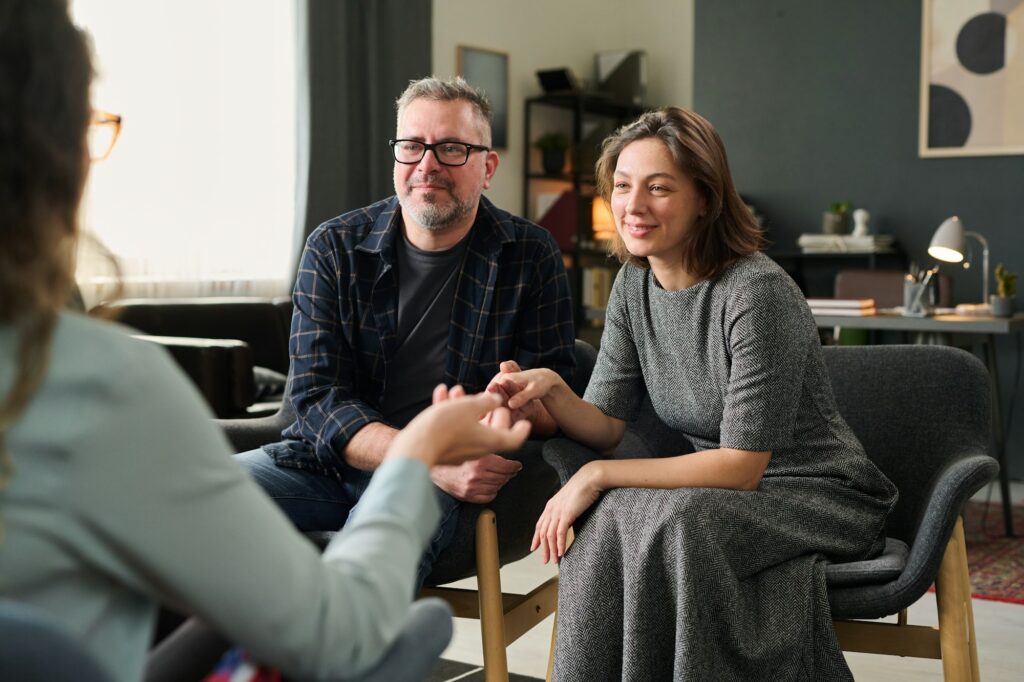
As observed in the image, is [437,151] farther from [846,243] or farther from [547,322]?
[846,243]

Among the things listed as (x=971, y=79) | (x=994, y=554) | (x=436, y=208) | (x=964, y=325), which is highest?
(x=971, y=79)

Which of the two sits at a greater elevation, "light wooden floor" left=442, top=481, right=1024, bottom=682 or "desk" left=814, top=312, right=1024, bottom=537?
"desk" left=814, top=312, right=1024, bottom=537

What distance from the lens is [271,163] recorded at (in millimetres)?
5672

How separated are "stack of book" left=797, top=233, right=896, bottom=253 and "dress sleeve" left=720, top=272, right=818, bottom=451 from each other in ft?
12.2

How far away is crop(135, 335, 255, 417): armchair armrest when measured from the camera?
11.3 ft

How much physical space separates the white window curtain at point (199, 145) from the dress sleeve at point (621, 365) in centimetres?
302

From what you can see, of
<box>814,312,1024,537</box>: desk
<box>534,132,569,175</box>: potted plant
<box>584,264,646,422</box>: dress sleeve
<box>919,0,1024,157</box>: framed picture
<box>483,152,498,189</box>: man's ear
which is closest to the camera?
<box>584,264,646,422</box>: dress sleeve

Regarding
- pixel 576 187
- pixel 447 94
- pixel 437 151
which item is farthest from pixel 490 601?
pixel 576 187

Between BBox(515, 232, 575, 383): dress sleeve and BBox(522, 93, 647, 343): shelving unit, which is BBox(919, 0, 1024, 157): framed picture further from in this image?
BBox(515, 232, 575, 383): dress sleeve

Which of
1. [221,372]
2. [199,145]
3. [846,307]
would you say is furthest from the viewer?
[199,145]

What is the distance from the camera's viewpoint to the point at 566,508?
1947 millimetres

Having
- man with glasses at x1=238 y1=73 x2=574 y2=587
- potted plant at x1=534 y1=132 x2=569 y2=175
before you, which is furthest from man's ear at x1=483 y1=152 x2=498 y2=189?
potted plant at x1=534 y1=132 x2=569 y2=175

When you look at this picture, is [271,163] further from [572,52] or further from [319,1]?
[572,52]

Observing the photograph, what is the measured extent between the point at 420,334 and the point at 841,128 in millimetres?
4057
